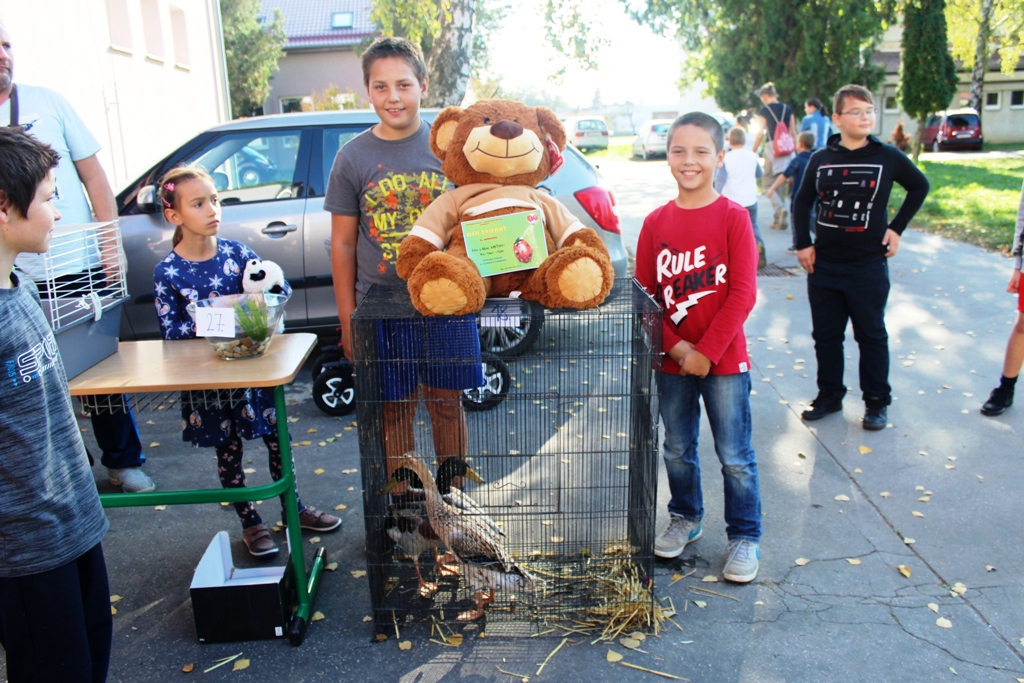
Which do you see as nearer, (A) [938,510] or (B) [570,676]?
(B) [570,676]

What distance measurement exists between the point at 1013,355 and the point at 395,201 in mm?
3943

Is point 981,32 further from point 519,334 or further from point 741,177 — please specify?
point 519,334

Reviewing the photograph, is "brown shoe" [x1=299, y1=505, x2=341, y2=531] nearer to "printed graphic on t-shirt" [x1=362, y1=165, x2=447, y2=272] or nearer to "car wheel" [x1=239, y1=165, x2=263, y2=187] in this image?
"printed graphic on t-shirt" [x1=362, y1=165, x2=447, y2=272]

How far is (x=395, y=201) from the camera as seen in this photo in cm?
317

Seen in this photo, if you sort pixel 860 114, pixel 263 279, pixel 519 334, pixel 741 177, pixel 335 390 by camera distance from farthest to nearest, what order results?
pixel 741 177 < pixel 335 390 < pixel 860 114 < pixel 263 279 < pixel 519 334

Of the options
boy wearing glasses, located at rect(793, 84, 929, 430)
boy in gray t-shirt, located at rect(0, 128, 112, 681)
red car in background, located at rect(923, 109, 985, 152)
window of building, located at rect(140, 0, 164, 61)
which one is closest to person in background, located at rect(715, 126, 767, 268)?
boy wearing glasses, located at rect(793, 84, 929, 430)

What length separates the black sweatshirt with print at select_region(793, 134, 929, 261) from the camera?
14.4ft

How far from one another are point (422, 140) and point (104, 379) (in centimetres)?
154

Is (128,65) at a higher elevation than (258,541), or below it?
higher

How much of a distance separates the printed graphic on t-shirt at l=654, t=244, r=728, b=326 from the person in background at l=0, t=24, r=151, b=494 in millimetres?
2293

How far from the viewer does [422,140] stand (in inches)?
128

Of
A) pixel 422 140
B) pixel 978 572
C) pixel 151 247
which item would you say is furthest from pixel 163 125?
pixel 978 572

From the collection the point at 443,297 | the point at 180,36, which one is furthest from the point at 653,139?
the point at 443,297

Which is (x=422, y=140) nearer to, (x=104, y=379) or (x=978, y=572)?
(x=104, y=379)
